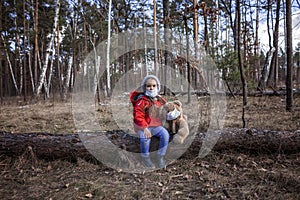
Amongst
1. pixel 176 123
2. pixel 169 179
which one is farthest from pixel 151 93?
pixel 169 179

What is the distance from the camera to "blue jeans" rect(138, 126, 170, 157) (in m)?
2.89

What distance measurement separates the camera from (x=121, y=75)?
1816 cm

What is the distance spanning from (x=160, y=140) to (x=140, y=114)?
1.58 feet

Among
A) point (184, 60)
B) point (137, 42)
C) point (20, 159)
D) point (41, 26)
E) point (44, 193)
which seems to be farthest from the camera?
point (137, 42)

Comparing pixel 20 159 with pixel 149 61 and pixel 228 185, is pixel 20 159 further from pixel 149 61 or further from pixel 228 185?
pixel 149 61

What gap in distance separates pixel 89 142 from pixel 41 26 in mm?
14591

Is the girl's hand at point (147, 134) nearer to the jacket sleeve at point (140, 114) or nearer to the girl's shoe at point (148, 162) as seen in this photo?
the jacket sleeve at point (140, 114)

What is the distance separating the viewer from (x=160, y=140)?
117 inches

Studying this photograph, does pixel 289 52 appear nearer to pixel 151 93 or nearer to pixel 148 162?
pixel 151 93

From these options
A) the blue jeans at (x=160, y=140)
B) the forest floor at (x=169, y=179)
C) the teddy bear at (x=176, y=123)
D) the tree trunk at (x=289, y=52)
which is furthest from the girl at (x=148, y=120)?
the tree trunk at (x=289, y=52)

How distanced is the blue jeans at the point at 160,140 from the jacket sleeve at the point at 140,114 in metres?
0.11

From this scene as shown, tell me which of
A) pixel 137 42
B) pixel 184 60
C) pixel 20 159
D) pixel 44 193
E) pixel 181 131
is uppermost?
pixel 137 42

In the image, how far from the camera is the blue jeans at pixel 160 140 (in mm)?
2891

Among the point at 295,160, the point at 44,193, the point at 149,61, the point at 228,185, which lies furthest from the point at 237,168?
the point at 149,61
